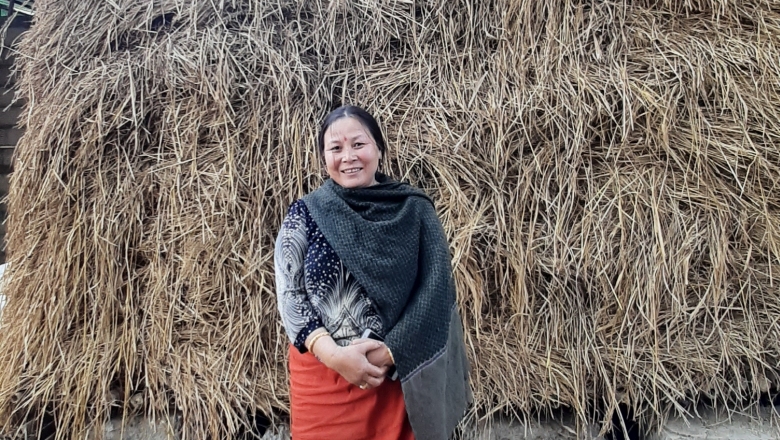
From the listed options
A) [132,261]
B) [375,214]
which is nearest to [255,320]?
[132,261]

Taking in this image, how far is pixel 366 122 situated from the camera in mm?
1304

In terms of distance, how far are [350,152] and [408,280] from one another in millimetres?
329

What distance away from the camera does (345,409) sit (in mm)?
1239

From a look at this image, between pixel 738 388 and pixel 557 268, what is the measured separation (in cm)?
75

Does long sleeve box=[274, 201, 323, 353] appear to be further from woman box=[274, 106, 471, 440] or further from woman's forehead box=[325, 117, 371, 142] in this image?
woman's forehead box=[325, 117, 371, 142]

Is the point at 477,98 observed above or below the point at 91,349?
above

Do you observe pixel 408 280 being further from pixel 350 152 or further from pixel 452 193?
pixel 452 193

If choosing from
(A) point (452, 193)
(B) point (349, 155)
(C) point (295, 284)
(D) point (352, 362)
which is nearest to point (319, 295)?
(C) point (295, 284)

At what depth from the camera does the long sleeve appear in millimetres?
1225

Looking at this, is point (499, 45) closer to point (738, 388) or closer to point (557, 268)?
point (557, 268)

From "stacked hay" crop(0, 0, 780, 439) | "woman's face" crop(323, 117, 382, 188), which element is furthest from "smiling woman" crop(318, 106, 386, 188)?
"stacked hay" crop(0, 0, 780, 439)

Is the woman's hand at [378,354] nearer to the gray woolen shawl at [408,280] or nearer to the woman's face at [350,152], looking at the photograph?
the gray woolen shawl at [408,280]

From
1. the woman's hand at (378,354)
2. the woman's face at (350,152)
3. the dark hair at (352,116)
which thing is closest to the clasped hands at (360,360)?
the woman's hand at (378,354)

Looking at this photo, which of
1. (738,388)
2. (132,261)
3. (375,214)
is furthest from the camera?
(132,261)
